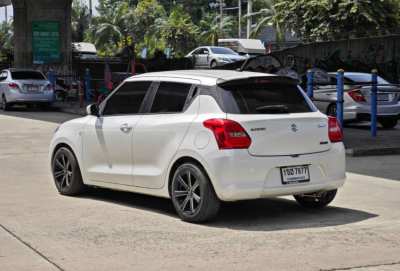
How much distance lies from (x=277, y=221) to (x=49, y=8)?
30.8 metres

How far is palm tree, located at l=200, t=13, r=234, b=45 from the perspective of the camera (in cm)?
8106

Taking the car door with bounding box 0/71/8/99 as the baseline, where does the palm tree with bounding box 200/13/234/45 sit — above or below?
above

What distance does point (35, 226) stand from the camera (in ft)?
27.1

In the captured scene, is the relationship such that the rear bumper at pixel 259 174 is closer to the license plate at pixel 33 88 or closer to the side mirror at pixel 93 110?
the side mirror at pixel 93 110

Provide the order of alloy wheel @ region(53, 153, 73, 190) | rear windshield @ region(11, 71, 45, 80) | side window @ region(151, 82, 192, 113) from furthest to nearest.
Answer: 1. rear windshield @ region(11, 71, 45, 80)
2. alloy wheel @ region(53, 153, 73, 190)
3. side window @ region(151, 82, 192, 113)

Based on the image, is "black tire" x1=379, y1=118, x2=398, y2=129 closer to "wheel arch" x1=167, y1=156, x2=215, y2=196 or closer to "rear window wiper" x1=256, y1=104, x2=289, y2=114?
"rear window wiper" x1=256, y1=104, x2=289, y2=114

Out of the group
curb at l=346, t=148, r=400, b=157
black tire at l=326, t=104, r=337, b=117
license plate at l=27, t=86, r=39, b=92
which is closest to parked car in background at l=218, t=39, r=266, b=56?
license plate at l=27, t=86, r=39, b=92

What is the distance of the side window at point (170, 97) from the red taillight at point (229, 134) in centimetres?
73

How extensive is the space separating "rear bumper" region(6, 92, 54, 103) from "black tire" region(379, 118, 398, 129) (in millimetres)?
13143

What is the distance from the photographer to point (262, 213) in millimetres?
9117

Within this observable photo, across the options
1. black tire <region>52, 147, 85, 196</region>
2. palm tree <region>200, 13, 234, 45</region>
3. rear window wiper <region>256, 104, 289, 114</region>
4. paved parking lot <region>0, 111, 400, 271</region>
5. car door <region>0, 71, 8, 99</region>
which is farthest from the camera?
palm tree <region>200, 13, 234, 45</region>

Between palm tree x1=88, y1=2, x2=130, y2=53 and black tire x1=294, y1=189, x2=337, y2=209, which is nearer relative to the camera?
black tire x1=294, y1=189, x2=337, y2=209

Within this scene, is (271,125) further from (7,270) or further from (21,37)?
(21,37)

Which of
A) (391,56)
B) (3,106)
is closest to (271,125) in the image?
(3,106)
